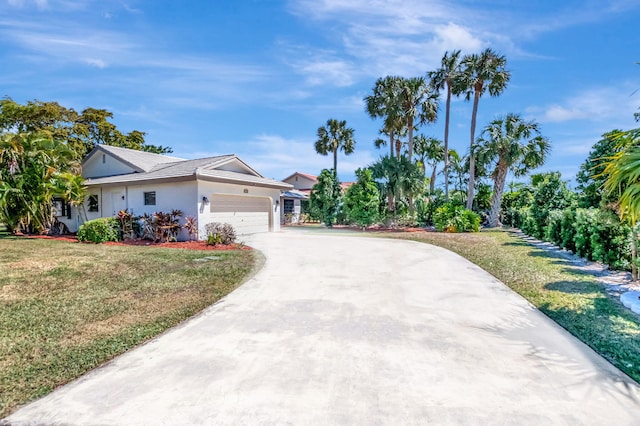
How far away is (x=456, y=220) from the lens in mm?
18969

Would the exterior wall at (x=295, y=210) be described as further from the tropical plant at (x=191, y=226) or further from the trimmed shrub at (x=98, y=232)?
the trimmed shrub at (x=98, y=232)

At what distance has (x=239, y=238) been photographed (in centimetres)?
1467

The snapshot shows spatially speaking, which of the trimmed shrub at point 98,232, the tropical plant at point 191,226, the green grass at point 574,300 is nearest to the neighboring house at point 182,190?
the tropical plant at point 191,226

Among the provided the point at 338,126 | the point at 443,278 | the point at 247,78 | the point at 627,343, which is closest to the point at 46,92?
the point at 247,78

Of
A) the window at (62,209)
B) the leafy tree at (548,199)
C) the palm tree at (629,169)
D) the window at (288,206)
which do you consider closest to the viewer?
the palm tree at (629,169)

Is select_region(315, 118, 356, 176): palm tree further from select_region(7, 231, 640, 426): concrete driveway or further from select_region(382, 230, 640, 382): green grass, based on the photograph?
select_region(7, 231, 640, 426): concrete driveway

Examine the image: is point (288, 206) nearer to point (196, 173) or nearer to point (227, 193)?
point (227, 193)

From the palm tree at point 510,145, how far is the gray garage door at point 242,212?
48.8ft

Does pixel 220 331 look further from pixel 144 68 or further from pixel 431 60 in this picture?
pixel 431 60

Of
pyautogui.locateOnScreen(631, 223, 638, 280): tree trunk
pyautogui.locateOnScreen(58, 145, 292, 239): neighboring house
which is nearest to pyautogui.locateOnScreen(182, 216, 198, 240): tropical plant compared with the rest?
pyautogui.locateOnScreen(58, 145, 292, 239): neighboring house

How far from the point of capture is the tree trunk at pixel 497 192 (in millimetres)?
21473

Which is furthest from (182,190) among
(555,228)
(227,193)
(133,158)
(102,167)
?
(555,228)

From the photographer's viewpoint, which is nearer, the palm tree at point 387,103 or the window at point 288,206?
the palm tree at point 387,103

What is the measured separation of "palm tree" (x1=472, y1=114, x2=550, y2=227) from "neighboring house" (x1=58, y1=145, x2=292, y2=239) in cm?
1366
